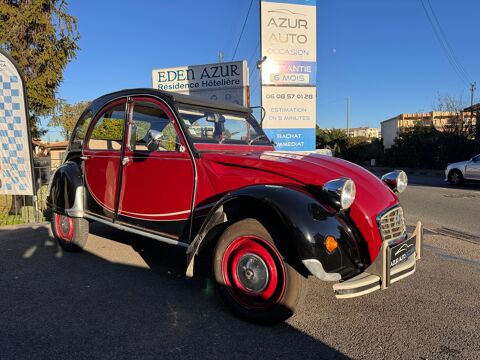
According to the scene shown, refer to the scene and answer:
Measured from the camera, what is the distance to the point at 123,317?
11.0 feet

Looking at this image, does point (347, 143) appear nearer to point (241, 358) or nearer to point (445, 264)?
point (445, 264)

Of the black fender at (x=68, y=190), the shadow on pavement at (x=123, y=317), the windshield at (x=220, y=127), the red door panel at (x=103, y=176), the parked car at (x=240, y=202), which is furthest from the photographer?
the black fender at (x=68, y=190)

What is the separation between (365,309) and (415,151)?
2692cm

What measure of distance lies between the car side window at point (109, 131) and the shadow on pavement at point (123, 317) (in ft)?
4.87

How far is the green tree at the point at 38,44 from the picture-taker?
11.2m

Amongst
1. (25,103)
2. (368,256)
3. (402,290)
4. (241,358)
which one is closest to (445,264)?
(402,290)

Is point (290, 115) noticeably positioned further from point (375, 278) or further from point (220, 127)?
point (375, 278)

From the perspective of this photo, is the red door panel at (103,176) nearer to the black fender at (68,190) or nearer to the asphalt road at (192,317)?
the black fender at (68,190)

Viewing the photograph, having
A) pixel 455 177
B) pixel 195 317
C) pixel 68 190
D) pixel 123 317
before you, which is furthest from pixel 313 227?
pixel 455 177

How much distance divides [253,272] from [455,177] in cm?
1507

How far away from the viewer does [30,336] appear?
3033mm

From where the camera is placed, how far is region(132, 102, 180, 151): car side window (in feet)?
13.5

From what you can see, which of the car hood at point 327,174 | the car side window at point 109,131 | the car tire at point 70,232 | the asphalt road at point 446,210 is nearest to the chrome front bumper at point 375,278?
the car hood at point 327,174

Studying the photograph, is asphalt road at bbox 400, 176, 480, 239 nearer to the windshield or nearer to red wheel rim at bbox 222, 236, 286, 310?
the windshield
